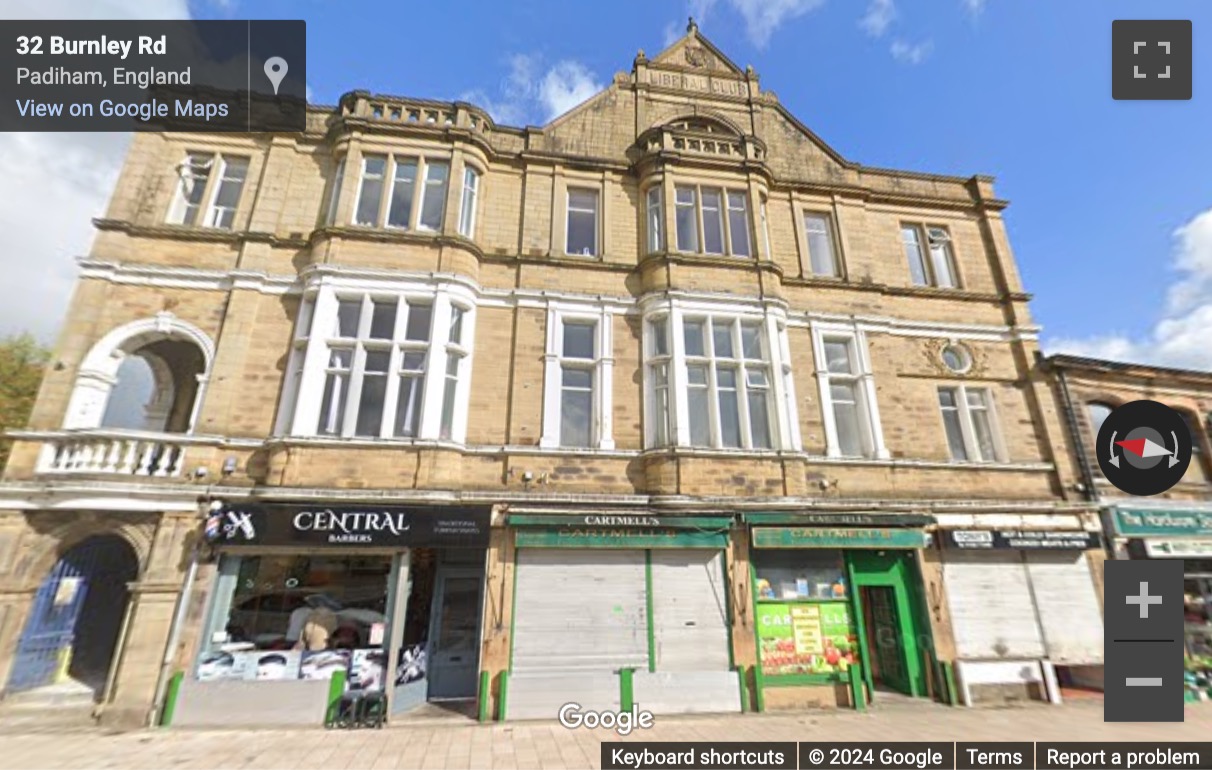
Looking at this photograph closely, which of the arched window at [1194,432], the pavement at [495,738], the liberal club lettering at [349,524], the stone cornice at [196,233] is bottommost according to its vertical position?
the pavement at [495,738]

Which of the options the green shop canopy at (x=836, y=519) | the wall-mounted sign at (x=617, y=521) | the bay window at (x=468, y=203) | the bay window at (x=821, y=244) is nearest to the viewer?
the wall-mounted sign at (x=617, y=521)

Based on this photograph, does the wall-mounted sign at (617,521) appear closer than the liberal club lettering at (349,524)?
No

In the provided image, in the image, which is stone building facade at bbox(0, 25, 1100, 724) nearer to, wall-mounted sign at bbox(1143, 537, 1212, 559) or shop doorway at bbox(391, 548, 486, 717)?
shop doorway at bbox(391, 548, 486, 717)

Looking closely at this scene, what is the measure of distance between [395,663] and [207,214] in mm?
10252

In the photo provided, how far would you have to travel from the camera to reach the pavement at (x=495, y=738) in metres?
6.44

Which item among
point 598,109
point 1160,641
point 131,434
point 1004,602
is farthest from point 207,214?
point 1160,641

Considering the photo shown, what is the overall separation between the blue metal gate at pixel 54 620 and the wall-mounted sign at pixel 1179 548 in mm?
20987

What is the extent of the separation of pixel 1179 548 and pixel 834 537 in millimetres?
8172

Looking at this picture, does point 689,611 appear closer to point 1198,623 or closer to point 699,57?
point 1198,623

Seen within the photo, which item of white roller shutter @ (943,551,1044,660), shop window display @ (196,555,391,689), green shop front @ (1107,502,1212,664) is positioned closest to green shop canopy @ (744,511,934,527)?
white roller shutter @ (943,551,1044,660)

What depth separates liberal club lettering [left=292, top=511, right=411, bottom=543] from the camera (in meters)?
Answer: 8.43

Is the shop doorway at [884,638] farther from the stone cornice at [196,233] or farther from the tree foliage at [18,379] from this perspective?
the tree foliage at [18,379]

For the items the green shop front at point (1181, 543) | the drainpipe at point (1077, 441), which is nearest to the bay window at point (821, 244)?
the drainpipe at point (1077, 441)

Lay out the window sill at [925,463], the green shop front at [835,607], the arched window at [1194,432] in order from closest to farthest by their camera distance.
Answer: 1. the green shop front at [835,607]
2. the window sill at [925,463]
3. the arched window at [1194,432]
